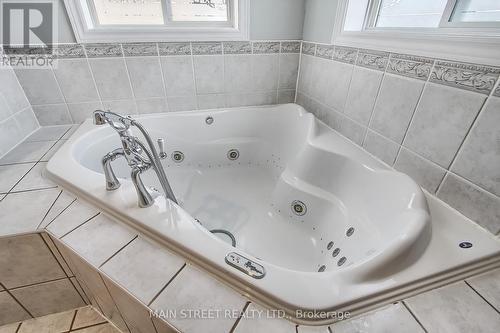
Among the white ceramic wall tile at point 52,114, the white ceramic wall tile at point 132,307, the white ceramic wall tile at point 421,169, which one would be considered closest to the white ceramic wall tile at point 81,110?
the white ceramic wall tile at point 52,114

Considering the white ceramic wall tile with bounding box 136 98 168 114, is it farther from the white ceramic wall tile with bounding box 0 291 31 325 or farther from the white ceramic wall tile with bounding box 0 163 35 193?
the white ceramic wall tile with bounding box 0 291 31 325

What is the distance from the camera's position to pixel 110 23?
4.25ft

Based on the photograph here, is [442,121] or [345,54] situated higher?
[345,54]

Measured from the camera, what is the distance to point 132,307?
0.59 meters

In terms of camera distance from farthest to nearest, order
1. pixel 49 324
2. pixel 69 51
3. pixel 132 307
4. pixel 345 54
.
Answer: pixel 69 51 < pixel 345 54 < pixel 49 324 < pixel 132 307

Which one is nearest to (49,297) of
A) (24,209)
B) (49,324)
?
(49,324)

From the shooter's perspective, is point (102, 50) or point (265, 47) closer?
point (102, 50)

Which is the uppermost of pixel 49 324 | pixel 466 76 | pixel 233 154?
pixel 466 76

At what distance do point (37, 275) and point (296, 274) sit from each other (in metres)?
0.88

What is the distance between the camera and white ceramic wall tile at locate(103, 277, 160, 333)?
55cm

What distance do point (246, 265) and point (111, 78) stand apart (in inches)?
51.9

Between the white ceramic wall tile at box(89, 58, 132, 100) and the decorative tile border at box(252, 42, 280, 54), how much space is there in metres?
0.77

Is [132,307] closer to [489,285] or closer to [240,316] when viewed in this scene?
[240,316]
